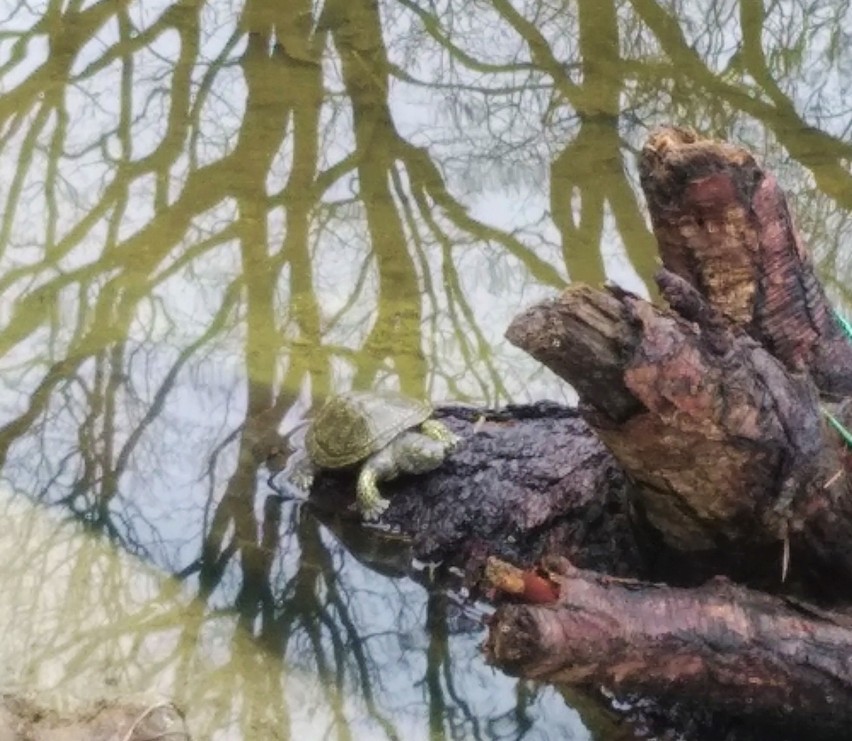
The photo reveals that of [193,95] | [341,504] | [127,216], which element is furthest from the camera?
[193,95]

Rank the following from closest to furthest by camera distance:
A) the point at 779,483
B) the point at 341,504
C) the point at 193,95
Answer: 1. the point at 779,483
2. the point at 341,504
3. the point at 193,95

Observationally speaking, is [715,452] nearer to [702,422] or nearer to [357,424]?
[702,422]

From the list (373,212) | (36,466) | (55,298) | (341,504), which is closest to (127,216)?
(55,298)

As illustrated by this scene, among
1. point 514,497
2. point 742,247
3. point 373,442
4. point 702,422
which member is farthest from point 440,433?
point 702,422

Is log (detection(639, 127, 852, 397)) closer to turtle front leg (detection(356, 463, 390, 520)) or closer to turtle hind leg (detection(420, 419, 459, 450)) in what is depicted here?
turtle hind leg (detection(420, 419, 459, 450))

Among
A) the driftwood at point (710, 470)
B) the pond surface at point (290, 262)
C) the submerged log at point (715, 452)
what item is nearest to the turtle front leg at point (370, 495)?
the pond surface at point (290, 262)

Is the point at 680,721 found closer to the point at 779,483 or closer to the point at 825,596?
the point at 825,596
